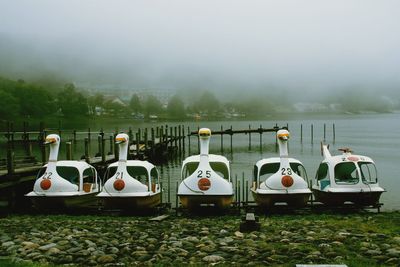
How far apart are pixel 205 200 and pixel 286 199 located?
344 cm

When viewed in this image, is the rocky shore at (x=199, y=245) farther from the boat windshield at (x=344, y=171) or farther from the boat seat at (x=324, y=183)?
the boat windshield at (x=344, y=171)

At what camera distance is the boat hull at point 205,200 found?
20.7m

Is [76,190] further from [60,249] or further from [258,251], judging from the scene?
[258,251]

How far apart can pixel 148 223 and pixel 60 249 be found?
5.79m

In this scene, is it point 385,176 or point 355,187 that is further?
point 385,176

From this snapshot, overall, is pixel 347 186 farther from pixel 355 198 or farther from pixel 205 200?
pixel 205 200

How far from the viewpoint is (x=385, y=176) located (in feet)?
144

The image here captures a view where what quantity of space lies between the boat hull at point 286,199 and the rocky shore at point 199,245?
5.56 meters

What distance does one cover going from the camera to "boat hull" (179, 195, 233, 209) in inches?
816

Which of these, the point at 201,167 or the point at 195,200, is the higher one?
the point at 201,167

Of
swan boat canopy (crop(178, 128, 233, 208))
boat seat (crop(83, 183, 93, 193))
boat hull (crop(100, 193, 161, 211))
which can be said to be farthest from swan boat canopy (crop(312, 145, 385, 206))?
boat seat (crop(83, 183, 93, 193))

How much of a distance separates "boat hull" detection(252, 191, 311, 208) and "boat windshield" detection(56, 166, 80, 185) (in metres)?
9.47

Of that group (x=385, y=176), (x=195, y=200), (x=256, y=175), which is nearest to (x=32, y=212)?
(x=195, y=200)

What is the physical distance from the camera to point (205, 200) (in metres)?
20.8
